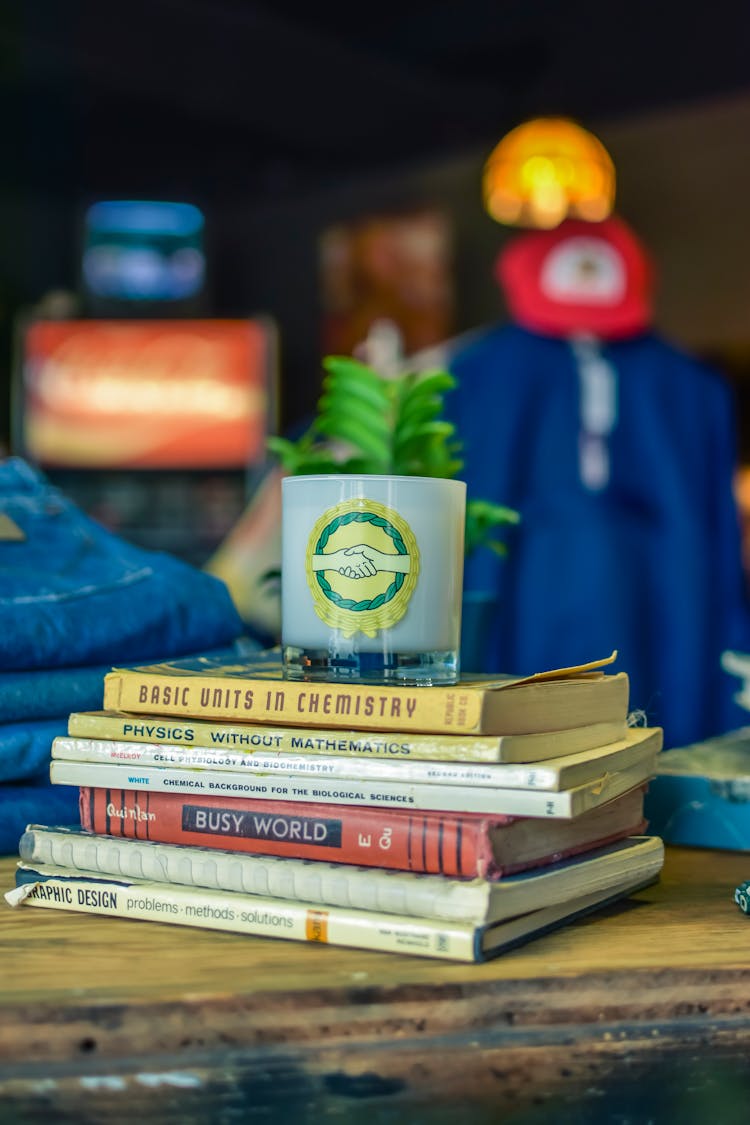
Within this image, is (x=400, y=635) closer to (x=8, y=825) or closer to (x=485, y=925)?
(x=485, y=925)

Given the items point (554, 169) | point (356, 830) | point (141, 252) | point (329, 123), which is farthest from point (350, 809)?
point (141, 252)

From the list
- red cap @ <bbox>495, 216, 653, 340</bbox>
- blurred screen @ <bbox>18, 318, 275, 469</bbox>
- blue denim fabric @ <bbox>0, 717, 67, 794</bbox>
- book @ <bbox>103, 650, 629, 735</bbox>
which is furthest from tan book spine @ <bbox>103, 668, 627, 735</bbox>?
blurred screen @ <bbox>18, 318, 275, 469</bbox>

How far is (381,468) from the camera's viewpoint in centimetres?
81

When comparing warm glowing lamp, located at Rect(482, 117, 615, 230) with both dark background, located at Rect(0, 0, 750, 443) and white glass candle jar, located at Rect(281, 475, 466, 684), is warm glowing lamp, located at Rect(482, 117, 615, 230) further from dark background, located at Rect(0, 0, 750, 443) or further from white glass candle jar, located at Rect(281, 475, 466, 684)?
white glass candle jar, located at Rect(281, 475, 466, 684)

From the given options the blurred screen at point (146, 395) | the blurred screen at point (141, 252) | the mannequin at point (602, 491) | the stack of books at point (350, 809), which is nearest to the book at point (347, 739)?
the stack of books at point (350, 809)

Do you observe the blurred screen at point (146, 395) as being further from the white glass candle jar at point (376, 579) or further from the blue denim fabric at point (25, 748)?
the white glass candle jar at point (376, 579)

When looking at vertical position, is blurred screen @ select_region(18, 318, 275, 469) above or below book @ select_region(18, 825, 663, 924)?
above

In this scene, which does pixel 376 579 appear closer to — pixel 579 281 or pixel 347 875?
pixel 347 875

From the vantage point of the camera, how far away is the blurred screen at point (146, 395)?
562cm

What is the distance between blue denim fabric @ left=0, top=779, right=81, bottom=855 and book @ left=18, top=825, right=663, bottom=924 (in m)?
0.08

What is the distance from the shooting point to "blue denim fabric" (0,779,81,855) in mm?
760

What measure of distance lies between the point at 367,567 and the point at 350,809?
124 millimetres

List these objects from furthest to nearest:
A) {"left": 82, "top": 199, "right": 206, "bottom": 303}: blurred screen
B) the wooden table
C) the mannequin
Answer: {"left": 82, "top": 199, "right": 206, "bottom": 303}: blurred screen
the mannequin
the wooden table

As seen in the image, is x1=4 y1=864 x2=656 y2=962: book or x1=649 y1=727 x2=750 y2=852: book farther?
x1=649 y1=727 x2=750 y2=852: book
